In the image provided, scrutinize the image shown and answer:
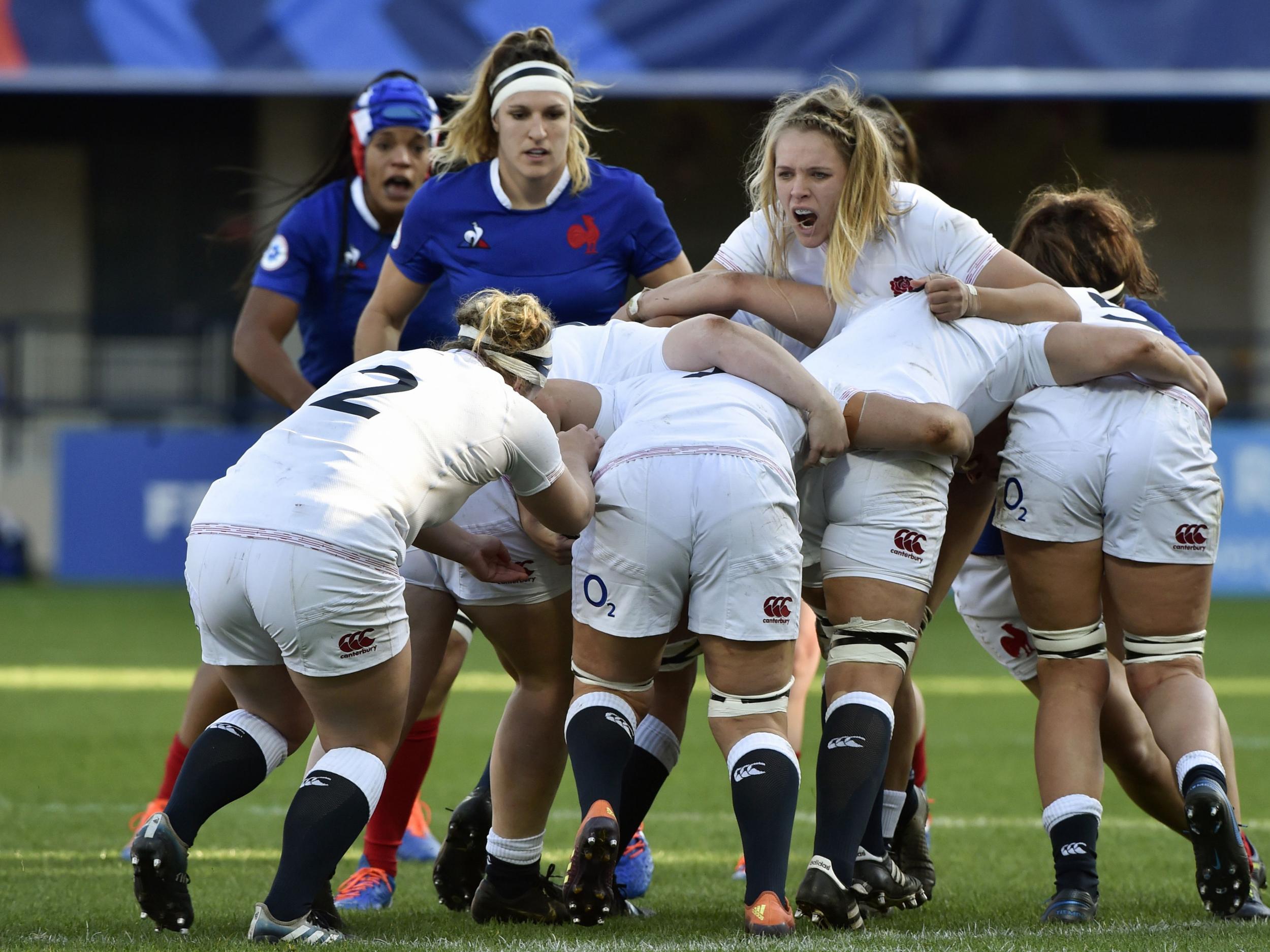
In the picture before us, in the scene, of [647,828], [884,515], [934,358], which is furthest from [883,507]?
[647,828]

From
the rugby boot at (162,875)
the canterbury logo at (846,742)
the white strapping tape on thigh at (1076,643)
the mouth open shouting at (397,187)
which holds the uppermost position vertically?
the mouth open shouting at (397,187)

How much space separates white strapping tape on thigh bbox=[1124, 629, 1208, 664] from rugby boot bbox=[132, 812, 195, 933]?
2.22 m

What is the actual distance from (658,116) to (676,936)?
15.1m

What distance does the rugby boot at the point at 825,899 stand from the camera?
3465mm

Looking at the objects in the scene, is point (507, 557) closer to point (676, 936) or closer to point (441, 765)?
point (676, 936)

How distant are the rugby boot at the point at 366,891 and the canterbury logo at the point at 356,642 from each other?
1.06 meters

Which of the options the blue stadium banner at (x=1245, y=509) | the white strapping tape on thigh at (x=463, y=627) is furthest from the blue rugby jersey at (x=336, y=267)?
the blue stadium banner at (x=1245, y=509)

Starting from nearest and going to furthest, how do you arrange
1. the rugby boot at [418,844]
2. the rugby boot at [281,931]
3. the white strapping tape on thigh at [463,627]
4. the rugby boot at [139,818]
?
1. the rugby boot at [281,931]
2. the white strapping tape on thigh at [463,627]
3. the rugby boot at [139,818]
4. the rugby boot at [418,844]

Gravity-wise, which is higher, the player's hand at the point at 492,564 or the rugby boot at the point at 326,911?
the player's hand at the point at 492,564

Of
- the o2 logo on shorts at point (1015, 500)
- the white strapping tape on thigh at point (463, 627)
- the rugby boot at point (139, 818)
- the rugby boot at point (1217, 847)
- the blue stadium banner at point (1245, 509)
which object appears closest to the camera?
the rugby boot at point (1217, 847)

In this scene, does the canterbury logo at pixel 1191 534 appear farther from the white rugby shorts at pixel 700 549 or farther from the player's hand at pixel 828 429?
the white rugby shorts at pixel 700 549

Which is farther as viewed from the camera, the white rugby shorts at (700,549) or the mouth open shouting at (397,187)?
the mouth open shouting at (397,187)

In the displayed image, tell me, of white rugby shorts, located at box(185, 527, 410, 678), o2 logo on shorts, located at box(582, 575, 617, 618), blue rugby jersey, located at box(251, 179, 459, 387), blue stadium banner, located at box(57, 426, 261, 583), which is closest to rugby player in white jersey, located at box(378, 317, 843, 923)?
o2 logo on shorts, located at box(582, 575, 617, 618)

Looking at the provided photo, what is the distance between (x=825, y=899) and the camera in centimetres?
346
